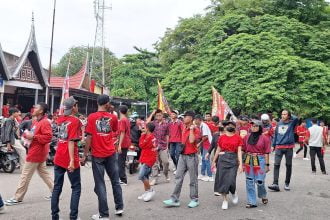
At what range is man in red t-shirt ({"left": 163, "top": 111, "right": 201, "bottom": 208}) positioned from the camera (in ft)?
22.2

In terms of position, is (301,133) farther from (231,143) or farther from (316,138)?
(231,143)

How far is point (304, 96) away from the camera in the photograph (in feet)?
76.4

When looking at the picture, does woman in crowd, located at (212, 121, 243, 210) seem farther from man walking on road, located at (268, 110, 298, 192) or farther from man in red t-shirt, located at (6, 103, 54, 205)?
man in red t-shirt, located at (6, 103, 54, 205)

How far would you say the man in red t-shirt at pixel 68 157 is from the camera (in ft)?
17.9

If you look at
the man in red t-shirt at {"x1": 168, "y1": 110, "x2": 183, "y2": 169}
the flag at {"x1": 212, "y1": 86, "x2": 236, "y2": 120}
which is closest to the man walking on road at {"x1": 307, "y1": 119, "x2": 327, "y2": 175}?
the flag at {"x1": 212, "y1": 86, "x2": 236, "y2": 120}

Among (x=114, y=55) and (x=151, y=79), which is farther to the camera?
(x=114, y=55)

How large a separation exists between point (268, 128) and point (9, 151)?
6.71m

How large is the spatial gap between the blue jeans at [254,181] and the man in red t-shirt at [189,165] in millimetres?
955

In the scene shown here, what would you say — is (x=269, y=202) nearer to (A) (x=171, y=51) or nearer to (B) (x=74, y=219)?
(B) (x=74, y=219)

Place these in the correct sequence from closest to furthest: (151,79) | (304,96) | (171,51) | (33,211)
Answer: (33,211), (304,96), (171,51), (151,79)

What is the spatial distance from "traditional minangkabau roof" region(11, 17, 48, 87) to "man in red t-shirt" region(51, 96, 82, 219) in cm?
1314

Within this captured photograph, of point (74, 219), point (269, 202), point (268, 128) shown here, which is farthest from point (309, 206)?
point (74, 219)

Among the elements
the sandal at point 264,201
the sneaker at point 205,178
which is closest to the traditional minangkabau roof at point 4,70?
the sneaker at point 205,178

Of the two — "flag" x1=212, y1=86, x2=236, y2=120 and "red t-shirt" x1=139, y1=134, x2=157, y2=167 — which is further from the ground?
"flag" x1=212, y1=86, x2=236, y2=120
